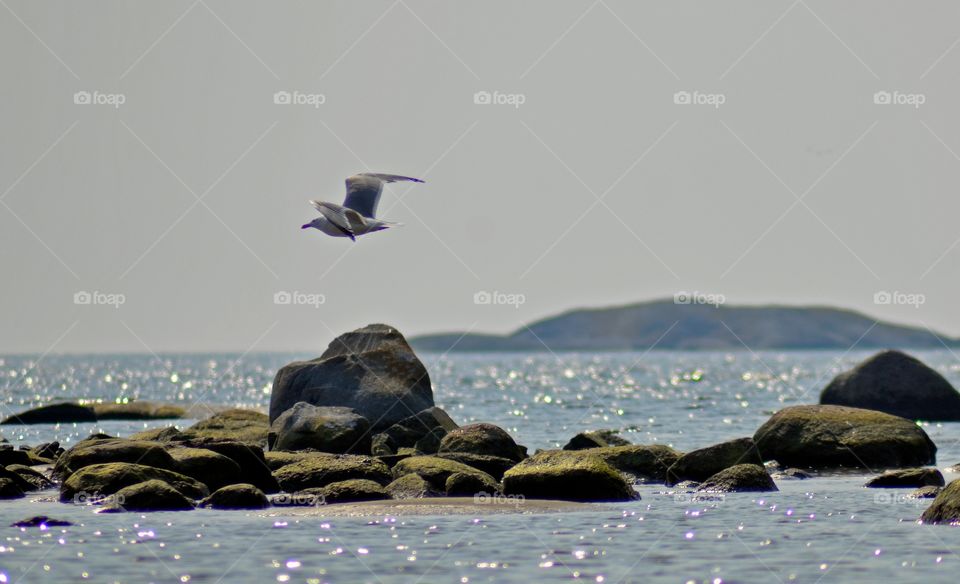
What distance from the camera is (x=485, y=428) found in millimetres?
27062

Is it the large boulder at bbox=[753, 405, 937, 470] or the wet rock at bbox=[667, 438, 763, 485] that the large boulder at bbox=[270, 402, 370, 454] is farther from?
the large boulder at bbox=[753, 405, 937, 470]

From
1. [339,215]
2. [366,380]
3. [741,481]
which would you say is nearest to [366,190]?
[339,215]

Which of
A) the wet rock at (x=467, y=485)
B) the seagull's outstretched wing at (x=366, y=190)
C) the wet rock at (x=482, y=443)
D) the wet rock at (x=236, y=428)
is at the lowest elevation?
the wet rock at (x=467, y=485)

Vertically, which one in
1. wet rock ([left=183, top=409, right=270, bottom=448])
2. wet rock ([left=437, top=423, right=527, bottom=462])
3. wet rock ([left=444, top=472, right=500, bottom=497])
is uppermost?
wet rock ([left=183, top=409, right=270, bottom=448])

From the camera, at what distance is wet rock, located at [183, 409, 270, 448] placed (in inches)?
1245

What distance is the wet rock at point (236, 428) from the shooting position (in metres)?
31.6

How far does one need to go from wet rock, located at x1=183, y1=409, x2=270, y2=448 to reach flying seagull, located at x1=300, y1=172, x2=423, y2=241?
28.9 feet

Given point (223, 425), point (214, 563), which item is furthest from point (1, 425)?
point (214, 563)

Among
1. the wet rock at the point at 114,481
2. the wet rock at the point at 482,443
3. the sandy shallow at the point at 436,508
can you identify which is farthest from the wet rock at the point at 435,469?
the wet rock at the point at 114,481

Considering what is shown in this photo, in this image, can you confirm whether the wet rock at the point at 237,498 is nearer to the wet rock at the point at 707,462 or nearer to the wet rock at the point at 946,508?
the wet rock at the point at 707,462

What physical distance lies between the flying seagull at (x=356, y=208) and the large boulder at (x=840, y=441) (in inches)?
410

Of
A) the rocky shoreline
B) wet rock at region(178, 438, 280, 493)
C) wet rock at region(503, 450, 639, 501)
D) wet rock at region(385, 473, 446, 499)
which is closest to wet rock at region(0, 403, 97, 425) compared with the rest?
the rocky shoreline

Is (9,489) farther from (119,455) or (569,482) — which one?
(569,482)

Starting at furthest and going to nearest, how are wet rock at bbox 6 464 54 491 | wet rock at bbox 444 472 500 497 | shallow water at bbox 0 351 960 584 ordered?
wet rock at bbox 6 464 54 491
wet rock at bbox 444 472 500 497
shallow water at bbox 0 351 960 584
